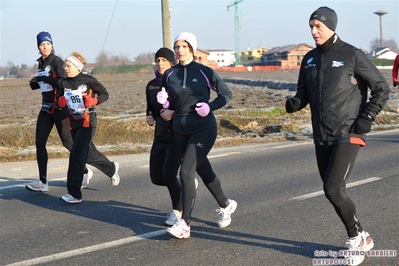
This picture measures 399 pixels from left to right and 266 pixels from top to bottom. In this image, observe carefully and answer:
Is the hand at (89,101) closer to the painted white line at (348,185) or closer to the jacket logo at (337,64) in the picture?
the painted white line at (348,185)

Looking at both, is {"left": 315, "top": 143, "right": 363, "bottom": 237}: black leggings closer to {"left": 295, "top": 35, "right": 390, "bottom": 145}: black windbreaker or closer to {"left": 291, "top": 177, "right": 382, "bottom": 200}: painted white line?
{"left": 295, "top": 35, "right": 390, "bottom": 145}: black windbreaker

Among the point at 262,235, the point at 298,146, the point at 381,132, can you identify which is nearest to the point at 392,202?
the point at 262,235

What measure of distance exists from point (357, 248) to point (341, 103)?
1212 mm

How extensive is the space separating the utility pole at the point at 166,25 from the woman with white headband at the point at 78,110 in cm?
788

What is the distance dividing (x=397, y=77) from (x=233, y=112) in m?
6.33

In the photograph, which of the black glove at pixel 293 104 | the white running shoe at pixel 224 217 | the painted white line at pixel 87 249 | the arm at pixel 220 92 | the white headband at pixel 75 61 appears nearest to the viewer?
the black glove at pixel 293 104

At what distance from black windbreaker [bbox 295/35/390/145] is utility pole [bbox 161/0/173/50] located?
10.8 m

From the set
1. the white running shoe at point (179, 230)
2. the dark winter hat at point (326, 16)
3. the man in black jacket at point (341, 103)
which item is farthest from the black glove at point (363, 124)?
the white running shoe at point (179, 230)

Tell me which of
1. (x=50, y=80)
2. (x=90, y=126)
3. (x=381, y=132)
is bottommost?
(x=381, y=132)

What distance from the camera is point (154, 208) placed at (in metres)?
7.78

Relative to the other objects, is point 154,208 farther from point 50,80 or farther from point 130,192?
point 50,80

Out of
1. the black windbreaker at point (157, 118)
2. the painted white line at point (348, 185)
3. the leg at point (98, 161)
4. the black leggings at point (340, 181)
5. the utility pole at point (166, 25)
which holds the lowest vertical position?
the painted white line at point (348, 185)

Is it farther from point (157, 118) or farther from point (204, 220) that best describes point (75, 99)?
point (204, 220)

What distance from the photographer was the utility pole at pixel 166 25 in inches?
628
